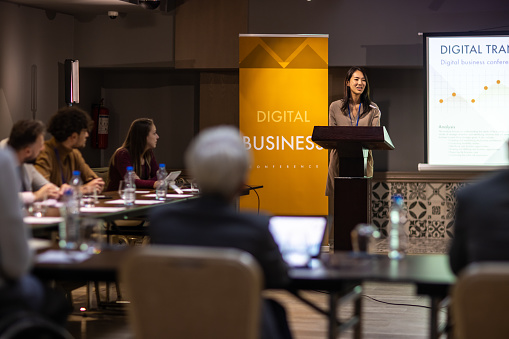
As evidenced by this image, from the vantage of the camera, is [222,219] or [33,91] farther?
[33,91]

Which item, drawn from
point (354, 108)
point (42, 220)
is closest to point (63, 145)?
point (42, 220)

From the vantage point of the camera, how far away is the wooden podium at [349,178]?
16.9ft

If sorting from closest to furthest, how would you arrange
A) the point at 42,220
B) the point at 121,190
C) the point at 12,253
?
the point at 12,253
the point at 42,220
the point at 121,190

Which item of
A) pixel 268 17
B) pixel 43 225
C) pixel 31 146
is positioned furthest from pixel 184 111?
pixel 43 225

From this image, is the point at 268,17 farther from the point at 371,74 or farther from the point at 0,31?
the point at 0,31

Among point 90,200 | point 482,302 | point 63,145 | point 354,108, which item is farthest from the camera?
point 354,108

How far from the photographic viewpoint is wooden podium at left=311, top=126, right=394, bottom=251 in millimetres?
5160

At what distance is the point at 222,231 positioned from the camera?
2.22 metres

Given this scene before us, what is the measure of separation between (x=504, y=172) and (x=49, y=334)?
5.17ft

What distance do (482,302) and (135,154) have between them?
4.57 m

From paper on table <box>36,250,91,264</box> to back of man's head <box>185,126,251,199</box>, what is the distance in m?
0.71

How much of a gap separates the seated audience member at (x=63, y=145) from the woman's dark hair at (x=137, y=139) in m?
0.84

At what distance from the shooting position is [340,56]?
Result: 26.8ft

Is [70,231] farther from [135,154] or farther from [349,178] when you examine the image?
[135,154]
